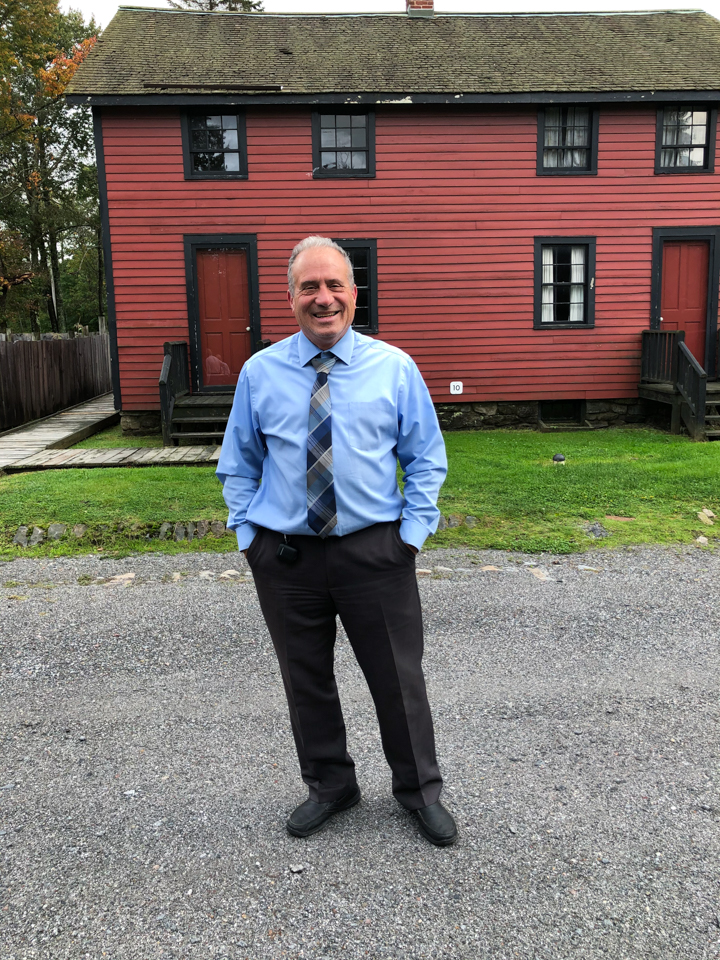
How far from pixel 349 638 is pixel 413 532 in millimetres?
432

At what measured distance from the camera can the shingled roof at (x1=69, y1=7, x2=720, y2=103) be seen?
12.4m

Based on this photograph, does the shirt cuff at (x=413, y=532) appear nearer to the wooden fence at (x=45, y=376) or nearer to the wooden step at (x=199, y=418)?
the wooden step at (x=199, y=418)

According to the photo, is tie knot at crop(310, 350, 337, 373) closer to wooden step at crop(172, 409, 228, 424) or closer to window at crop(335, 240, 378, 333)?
wooden step at crop(172, 409, 228, 424)

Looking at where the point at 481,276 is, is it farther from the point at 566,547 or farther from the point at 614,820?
the point at 614,820

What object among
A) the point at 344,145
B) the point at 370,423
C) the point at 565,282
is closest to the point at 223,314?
the point at 344,145

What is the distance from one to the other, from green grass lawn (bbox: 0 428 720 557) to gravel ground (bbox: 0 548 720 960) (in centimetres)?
161

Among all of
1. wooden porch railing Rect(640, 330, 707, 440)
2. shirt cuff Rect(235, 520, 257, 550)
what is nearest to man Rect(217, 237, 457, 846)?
shirt cuff Rect(235, 520, 257, 550)

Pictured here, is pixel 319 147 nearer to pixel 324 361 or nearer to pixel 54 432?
pixel 54 432

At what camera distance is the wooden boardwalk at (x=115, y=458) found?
9.76 meters

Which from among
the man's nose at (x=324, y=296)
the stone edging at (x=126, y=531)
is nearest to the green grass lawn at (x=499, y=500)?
the stone edging at (x=126, y=531)

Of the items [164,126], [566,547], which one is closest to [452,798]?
[566,547]

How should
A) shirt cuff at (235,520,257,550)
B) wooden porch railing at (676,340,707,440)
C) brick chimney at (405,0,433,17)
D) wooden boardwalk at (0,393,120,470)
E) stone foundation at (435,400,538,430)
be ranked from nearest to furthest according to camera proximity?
1. shirt cuff at (235,520,257,550)
2. wooden boardwalk at (0,393,120,470)
3. wooden porch railing at (676,340,707,440)
4. stone foundation at (435,400,538,430)
5. brick chimney at (405,0,433,17)

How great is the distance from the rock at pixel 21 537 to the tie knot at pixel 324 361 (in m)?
4.88

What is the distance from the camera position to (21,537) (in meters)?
6.66
